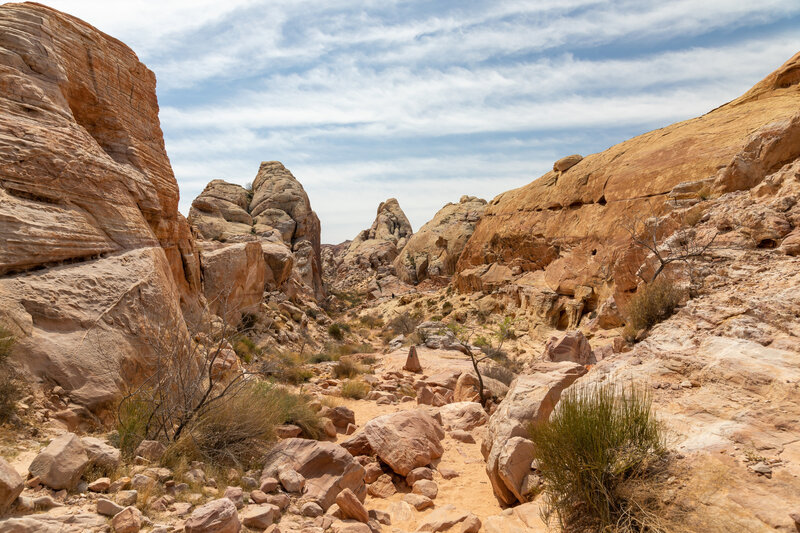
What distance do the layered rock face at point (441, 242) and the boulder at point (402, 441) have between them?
31.1 meters

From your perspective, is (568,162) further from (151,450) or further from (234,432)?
(151,450)

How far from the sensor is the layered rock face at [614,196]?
12.5 m

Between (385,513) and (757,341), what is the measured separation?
476cm

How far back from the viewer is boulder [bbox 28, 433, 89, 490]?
3408mm

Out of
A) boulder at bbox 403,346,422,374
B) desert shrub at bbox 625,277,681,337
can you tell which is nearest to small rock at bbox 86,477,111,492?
desert shrub at bbox 625,277,681,337

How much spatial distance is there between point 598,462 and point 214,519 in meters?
3.11

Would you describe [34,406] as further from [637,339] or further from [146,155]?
[637,339]

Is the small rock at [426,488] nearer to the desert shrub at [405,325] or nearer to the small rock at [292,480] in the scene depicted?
the small rock at [292,480]

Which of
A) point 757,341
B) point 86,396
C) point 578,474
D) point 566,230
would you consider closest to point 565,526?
point 578,474

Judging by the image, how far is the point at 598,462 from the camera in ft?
11.7

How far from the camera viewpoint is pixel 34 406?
4.63 meters

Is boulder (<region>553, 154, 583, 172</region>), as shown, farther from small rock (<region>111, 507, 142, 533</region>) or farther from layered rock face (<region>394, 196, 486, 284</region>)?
small rock (<region>111, 507, 142, 533</region>)

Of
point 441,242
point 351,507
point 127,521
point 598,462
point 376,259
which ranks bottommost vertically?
point 351,507

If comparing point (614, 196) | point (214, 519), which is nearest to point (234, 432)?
point (214, 519)
